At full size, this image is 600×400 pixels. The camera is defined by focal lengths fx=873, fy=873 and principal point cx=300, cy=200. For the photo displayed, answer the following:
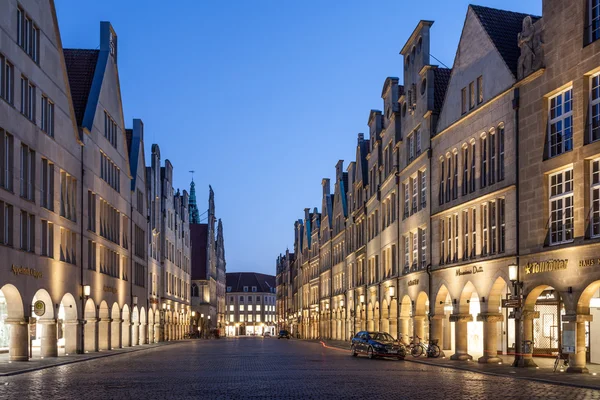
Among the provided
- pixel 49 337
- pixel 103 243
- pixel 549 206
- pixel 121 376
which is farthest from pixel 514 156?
pixel 103 243

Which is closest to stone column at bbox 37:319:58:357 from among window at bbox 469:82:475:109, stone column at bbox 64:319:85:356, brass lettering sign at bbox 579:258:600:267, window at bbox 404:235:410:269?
stone column at bbox 64:319:85:356

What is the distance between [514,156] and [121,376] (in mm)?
18243

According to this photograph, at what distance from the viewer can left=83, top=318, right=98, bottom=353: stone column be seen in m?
51.6

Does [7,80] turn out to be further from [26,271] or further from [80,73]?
[80,73]

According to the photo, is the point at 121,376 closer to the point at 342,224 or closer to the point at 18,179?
the point at 18,179

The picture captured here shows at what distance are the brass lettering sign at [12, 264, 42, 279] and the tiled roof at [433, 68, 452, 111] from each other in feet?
76.4

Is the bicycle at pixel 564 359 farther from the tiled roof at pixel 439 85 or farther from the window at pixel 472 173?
the tiled roof at pixel 439 85

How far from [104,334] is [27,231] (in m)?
19.3

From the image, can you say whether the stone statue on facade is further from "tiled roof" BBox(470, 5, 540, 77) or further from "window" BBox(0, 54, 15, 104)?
"window" BBox(0, 54, 15, 104)

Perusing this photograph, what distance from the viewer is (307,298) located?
13100 centimetres

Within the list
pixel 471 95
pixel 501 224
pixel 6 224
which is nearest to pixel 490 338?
pixel 501 224

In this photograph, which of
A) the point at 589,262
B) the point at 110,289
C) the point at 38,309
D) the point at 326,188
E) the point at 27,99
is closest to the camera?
the point at 589,262

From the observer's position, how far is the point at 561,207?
108 ft

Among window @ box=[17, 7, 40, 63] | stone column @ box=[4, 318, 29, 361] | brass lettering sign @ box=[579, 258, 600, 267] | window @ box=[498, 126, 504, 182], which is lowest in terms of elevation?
stone column @ box=[4, 318, 29, 361]
